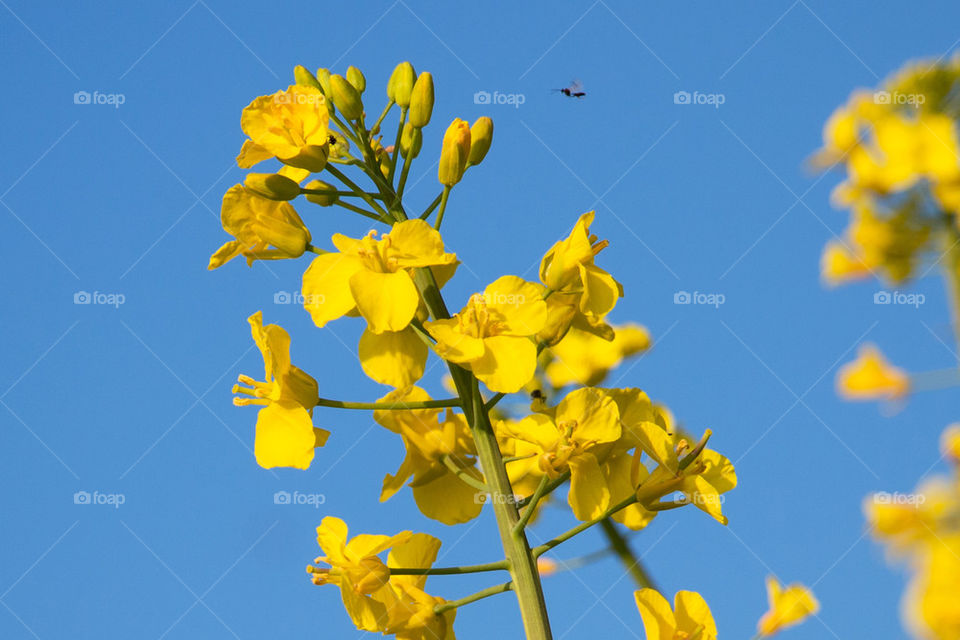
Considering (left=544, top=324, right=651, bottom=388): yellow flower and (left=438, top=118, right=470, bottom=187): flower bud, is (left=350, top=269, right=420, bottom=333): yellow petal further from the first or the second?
(left=544, top=324, right=651, bottom=388): yellow flower

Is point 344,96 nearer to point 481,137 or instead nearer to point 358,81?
point 358,81

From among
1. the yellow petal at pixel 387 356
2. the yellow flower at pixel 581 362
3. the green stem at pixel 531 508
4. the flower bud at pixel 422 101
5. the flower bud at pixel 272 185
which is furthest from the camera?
the yellow flower at pixel 581 362

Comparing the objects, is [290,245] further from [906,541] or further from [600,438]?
[906,541]

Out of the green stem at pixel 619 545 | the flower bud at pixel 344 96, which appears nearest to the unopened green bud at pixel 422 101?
the flower bud at pixel 344 96

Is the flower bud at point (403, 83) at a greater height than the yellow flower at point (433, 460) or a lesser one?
greater

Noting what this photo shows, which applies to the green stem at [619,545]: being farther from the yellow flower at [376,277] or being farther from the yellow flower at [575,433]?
the yellow flower at [376,277]

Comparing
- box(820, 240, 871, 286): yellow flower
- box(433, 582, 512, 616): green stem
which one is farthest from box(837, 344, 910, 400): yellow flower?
box(433, 582, 512, 616): green stem

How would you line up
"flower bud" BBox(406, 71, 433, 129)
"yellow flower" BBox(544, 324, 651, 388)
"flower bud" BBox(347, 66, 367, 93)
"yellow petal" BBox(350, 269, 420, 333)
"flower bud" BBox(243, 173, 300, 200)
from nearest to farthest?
"yellow petal" BBox(350, 269, 420, 333)
"flower bud" BBox(243, 173, 300, 200)
"flower bud" BBox(406, 71, 433, 129)
"flower bud" BBox(347, 66, 367, 93)
"yellow flower" BBox(544, 324, 651, 388)

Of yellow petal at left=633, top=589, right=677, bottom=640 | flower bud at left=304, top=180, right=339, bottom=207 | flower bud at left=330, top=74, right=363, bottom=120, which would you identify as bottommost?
yellow petal at left=633, top=589, right=677, bottom=640
